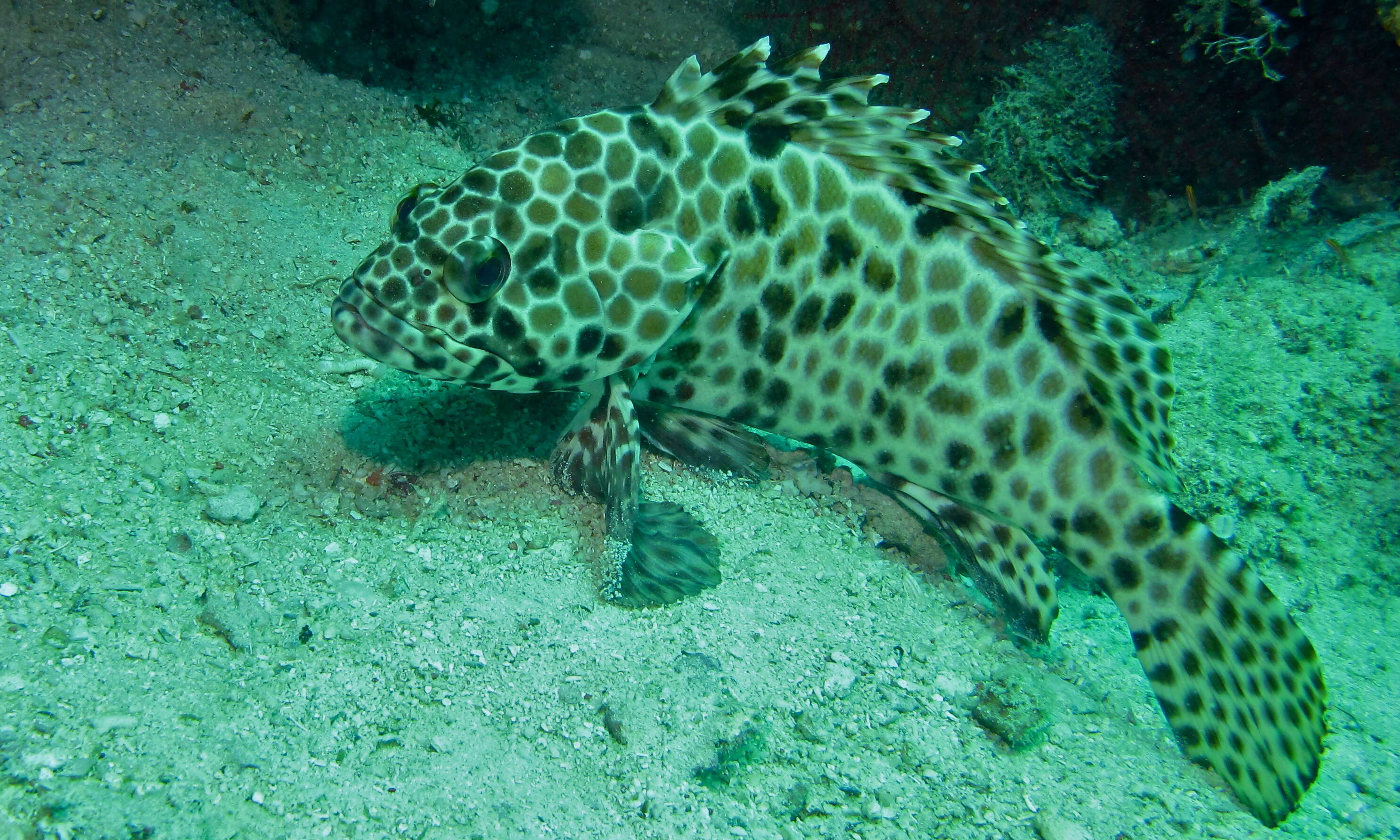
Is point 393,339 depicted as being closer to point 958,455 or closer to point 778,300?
point 778,300

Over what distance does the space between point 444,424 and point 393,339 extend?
2.79ft

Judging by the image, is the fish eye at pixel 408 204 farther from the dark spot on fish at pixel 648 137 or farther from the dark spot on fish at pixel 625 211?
the dark spot on fish at pixel 648 137

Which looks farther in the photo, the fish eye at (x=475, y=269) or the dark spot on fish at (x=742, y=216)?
the dark spot on fish at (x=742, y=216)

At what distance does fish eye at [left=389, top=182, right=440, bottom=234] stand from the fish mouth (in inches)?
12.4

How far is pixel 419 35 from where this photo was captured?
6266 millimetres

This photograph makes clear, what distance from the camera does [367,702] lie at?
2359 millimetres

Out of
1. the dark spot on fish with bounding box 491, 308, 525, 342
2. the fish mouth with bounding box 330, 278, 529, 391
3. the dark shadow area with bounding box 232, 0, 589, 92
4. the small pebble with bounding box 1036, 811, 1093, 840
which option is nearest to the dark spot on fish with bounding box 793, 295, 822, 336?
the dark spot on fish with bounding box 491, 308, 525, 342

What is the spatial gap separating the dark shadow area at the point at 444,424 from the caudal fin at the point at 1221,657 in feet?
8.79

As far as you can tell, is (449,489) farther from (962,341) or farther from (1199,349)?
(1199,349)

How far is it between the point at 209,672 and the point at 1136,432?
3520 millimetres

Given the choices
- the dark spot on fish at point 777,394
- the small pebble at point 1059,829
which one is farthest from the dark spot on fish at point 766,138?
the small pebble at point 1059,829

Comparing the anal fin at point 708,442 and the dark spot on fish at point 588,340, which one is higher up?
the dark spot on fish at point 588,340

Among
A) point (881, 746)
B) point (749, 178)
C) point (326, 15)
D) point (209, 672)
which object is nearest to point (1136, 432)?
point (881, 746)

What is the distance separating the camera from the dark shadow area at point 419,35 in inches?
230
